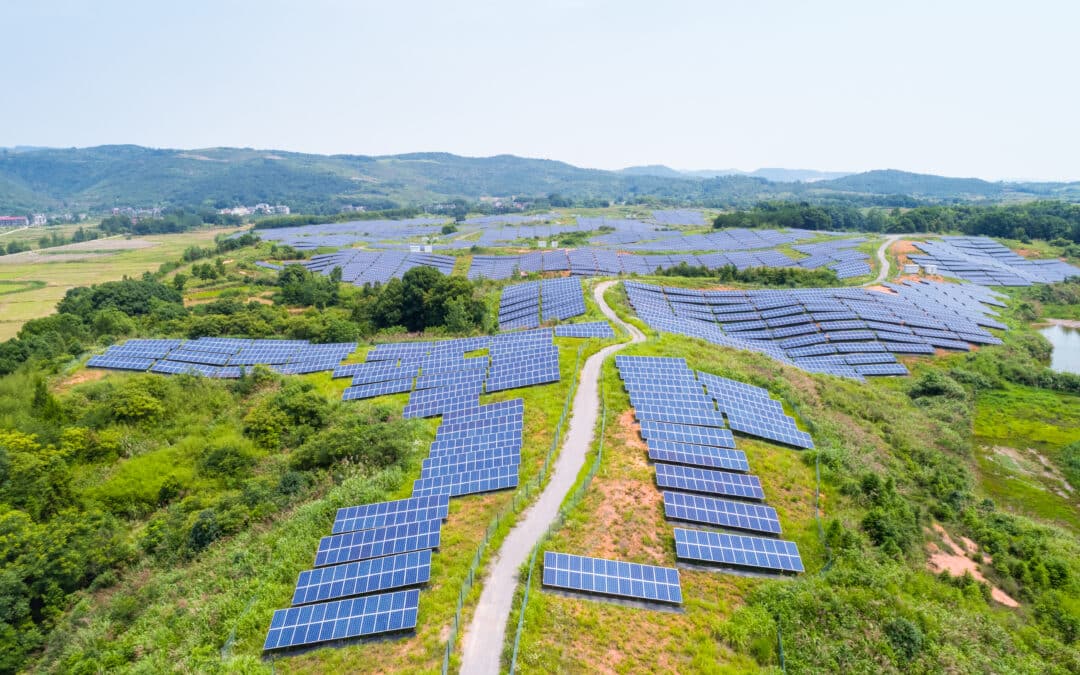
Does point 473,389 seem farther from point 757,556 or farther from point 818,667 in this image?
point 818,667

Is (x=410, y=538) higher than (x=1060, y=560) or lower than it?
higher

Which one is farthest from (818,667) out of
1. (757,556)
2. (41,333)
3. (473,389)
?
(41,333)

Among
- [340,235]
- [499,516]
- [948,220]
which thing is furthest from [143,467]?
[948,220]

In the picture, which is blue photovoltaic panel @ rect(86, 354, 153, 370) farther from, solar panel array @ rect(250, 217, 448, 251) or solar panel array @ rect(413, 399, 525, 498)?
solar panel array @ rect(250, 217, 448, 251)

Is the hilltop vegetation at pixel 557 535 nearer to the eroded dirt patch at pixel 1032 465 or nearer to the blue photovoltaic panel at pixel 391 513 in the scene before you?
the eroded dirt patch at pixel 1032 465

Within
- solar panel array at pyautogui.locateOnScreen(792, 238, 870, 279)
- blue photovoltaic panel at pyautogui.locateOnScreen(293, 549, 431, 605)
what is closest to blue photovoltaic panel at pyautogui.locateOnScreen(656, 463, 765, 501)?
blue photovoltaic panel at pyautogui.locateOnScreen(293, 549, 431, 605)

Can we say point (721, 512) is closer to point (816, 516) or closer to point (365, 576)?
point (816, 516)
